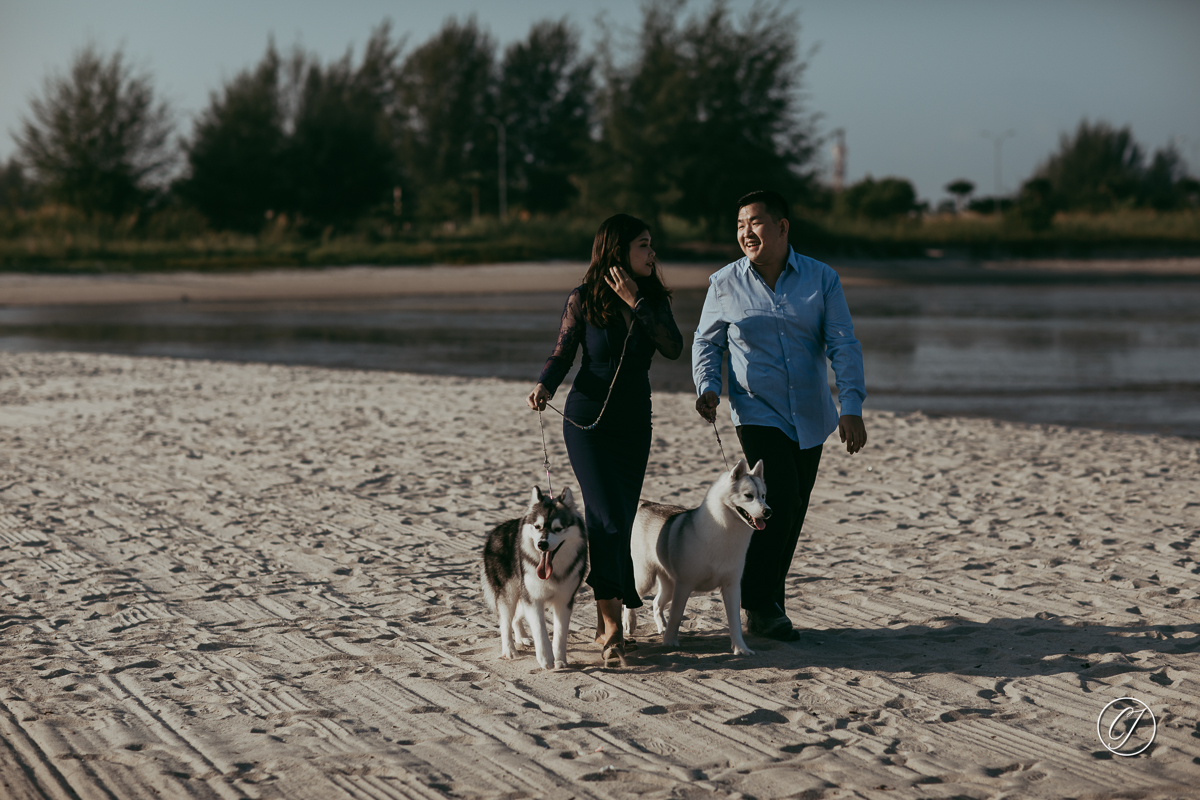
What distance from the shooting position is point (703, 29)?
4544 cm

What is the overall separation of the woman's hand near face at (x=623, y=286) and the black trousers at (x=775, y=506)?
79 centimetres

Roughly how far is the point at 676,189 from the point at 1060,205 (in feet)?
95.8

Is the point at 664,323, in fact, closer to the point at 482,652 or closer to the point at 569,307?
the point at 569,307

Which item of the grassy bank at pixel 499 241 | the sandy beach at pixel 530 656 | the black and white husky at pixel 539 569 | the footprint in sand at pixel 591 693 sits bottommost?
the footprint in sand at pixel 591 693

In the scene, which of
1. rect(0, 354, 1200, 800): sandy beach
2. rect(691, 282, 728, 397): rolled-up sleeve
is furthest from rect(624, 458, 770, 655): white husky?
rect(691, 282, 728, 397): rolled-up sleeve

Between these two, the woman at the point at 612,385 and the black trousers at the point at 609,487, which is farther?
the black trousers at the point at 609,487

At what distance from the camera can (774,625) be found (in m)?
4.86

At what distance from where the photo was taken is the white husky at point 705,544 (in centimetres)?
441

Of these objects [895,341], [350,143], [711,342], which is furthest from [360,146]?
[711,342]

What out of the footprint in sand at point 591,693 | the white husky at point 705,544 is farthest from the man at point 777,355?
the footprint in sand at point 591,693

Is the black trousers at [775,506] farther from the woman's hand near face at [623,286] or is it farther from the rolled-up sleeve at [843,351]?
the woman's hand near face at [623,286]

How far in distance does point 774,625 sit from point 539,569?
121 cm

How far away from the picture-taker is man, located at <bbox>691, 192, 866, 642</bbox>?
470 cm

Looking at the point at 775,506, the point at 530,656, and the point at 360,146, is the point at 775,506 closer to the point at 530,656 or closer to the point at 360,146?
the point at 530,656
